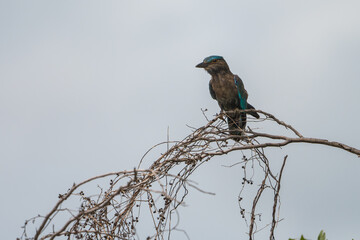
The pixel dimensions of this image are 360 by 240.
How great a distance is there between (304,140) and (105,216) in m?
1.90

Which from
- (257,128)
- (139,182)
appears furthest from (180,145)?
(257,128)

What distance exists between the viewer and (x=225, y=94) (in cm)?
791

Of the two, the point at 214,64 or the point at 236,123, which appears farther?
the point at 214,64

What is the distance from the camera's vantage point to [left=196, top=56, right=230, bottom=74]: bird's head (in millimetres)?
7949

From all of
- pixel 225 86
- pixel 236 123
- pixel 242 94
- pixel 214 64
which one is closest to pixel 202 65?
pixel 214 64

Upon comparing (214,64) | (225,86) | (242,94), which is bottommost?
(242,94)

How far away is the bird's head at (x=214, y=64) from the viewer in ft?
26.1

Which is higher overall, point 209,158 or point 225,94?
point 225,94

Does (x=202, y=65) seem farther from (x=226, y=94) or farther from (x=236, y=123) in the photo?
(x=236, y=123)

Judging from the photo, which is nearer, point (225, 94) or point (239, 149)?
point (239, 149)

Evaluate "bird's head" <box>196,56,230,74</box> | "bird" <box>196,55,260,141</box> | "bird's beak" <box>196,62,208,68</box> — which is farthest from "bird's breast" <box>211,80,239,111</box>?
"bird's beak" <box>196,62,208,68</box>

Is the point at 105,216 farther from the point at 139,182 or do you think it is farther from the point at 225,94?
the point at 225,94

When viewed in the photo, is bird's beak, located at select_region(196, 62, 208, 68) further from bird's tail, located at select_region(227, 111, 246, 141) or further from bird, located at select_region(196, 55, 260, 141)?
bird's tail, located at select_region(227, 111, 246, 141)

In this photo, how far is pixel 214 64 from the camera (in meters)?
7.98
